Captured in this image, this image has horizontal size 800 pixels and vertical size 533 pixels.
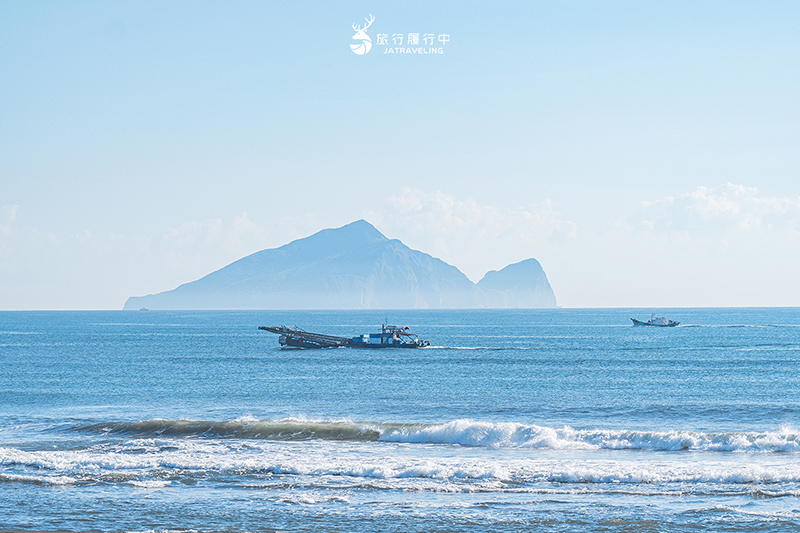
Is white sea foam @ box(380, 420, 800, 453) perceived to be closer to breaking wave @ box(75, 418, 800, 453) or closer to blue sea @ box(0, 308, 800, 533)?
breaking wave @ box(75, 418, 800, 453)

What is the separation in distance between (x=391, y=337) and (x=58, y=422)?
74253 mm

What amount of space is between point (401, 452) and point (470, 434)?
4593 millimetres

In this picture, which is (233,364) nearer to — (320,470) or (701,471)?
(320,470)

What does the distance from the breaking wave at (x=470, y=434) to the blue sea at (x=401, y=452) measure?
0.41 ft

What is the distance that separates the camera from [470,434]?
3575 centimetres

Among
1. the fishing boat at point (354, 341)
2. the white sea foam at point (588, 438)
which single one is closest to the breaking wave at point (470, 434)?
the white sea foam at point (588, 438)

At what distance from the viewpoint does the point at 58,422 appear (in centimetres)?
4156

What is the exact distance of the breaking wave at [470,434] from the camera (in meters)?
33.4

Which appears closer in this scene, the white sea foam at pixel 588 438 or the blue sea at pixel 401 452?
the blue sea at pixel 401 452

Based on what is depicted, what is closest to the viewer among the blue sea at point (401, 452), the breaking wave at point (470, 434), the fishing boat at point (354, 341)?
the blue sea at point (401, 452)

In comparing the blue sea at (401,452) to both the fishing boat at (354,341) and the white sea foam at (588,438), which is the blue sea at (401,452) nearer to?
the white sea foam at (588,438)

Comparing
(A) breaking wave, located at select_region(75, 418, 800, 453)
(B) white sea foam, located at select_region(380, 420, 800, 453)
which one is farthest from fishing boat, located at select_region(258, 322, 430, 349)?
(B) white sea foam, located at select_region(380, 420, 800, 453)

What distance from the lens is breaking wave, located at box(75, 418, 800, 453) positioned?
110ft

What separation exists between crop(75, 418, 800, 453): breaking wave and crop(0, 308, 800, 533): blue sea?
0.13 m
